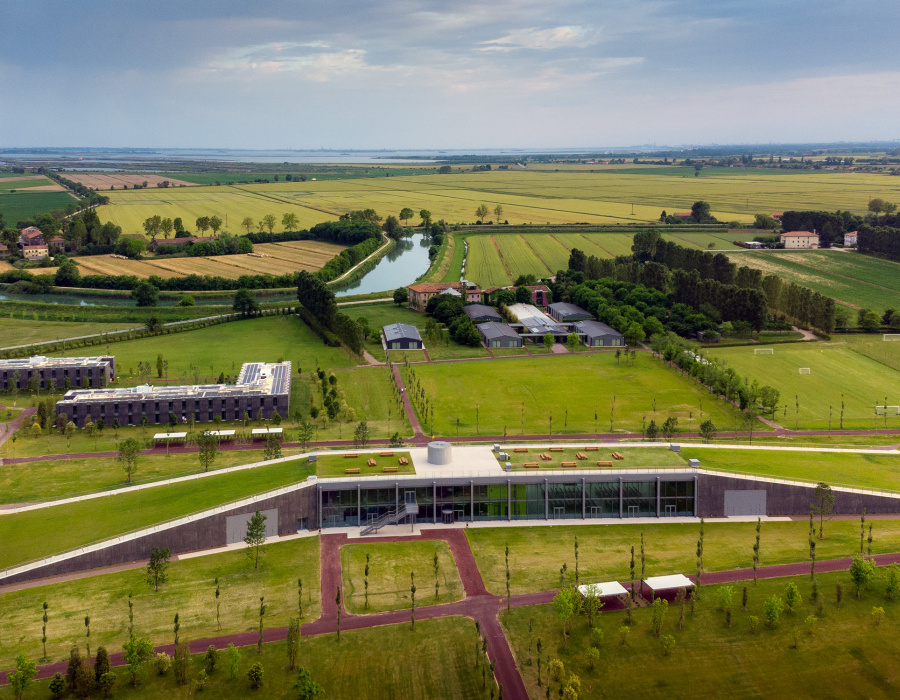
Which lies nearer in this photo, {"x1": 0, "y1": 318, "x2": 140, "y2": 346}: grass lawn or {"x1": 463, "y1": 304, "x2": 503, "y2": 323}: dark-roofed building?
{"x1": 0, "y1": 318, "x2": 140, "y2": 346}: grass lawn

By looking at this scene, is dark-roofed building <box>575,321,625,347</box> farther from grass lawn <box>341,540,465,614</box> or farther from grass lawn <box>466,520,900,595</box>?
grass lawn <box>341,540,465,614</box>

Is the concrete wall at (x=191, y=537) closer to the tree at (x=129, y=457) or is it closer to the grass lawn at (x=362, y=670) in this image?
the grass lawn at (x=362, y=670)

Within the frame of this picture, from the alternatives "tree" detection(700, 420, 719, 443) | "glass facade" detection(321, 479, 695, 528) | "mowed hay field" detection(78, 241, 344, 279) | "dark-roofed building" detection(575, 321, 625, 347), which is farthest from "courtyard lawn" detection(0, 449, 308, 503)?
"mowed hay field" detection(78, 241, 344, 279)

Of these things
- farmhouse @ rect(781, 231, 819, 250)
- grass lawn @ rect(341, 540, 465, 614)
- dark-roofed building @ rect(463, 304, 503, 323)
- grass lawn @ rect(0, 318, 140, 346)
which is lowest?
grass lawn @ rect(341, 540, 465, 614)

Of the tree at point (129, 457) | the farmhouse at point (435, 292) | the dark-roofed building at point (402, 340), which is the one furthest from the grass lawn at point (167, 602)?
the farmhouse at point (435, 292)

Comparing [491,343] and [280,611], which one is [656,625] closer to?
[280,611]

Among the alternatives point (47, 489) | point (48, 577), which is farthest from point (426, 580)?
point (47, 489)
